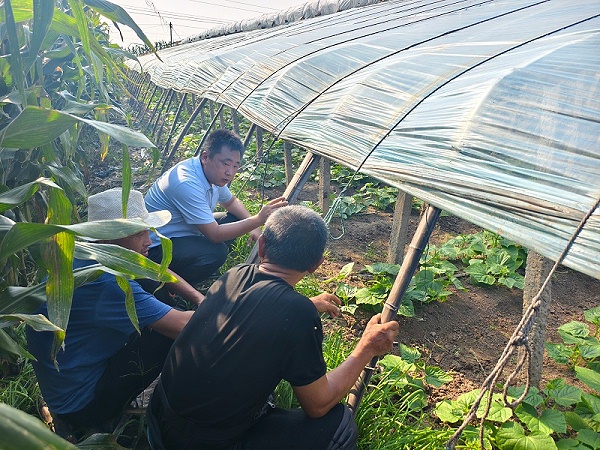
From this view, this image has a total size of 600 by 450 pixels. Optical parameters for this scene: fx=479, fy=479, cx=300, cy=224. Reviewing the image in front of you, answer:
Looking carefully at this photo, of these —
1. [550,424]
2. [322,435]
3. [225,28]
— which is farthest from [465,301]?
[225,28]

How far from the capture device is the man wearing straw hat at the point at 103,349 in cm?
191

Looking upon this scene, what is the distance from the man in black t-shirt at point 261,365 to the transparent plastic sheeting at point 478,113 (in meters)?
0.60

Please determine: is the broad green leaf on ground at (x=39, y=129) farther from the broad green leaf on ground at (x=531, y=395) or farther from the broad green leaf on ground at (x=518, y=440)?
the broad green leaf on ground at (x=531, y=395)

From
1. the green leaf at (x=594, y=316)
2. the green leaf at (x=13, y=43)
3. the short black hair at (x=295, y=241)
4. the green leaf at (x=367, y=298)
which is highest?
the green leaf at (x=13, y=43)

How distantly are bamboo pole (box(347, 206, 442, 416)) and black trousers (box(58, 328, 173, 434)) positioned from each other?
0.94 metres

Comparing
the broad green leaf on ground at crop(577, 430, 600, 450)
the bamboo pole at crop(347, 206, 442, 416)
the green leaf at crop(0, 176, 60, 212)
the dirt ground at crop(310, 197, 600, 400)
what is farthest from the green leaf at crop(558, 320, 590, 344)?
the green leaf at crop(0, 176, 60, 212)

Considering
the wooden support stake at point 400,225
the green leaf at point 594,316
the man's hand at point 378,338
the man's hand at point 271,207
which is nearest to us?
the man's hand at point 378,338

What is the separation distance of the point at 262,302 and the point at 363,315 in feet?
6.34

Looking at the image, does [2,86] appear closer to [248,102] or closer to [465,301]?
[248,102]

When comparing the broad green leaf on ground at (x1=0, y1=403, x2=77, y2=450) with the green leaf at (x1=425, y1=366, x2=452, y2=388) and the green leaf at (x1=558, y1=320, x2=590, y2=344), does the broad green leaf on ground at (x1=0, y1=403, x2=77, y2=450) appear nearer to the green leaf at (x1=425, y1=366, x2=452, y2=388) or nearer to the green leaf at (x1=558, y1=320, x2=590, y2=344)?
the green leaf at (x1=425, y1=366, x2=452, y2=388)

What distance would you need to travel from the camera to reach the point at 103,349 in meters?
2.07

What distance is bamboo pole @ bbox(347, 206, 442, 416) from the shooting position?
86.3 inches

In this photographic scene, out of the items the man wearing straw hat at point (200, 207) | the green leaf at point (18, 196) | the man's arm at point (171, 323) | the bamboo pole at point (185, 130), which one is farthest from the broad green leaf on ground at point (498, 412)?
the bamboo pole at point (185, 130)

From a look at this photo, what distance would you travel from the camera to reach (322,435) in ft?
5.87
